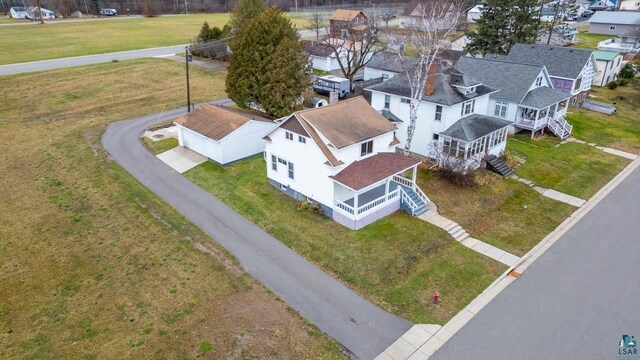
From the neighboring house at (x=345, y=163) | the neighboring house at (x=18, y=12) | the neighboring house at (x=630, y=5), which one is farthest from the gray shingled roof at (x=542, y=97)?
the neighboring house at (x=18, y=12)

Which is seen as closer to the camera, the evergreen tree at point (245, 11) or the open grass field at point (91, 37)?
the evergreen tree at point (245, 11)

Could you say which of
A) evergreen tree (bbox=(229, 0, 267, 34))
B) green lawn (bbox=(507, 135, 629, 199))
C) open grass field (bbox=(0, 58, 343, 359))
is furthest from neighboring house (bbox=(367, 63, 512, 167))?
evergreen tree (bbox=(229, 0, 267, 34))

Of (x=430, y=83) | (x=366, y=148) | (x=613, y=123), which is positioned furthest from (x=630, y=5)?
(x=366, y=148)

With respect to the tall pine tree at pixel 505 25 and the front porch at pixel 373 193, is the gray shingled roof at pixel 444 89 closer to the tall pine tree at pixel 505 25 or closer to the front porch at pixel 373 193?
the front porch at pixel 373 193

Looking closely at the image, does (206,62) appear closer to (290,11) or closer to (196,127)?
(196,127)

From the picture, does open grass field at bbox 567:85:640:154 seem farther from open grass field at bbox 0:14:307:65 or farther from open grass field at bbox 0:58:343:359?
open grass field at bbox 0:14:307:65

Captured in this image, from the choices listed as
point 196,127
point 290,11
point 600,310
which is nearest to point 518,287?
point 600,310
